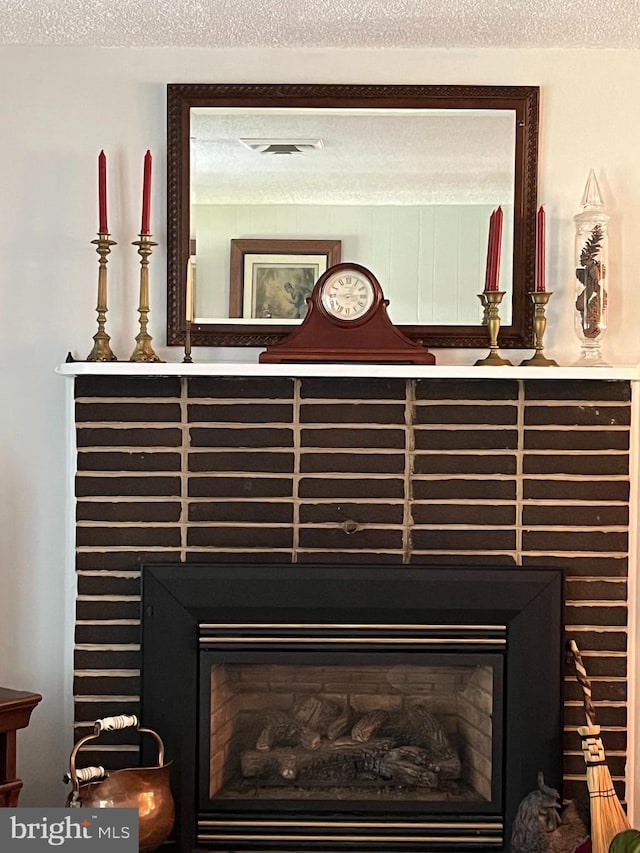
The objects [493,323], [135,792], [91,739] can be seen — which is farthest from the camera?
[493,323]

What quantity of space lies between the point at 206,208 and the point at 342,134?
41cm

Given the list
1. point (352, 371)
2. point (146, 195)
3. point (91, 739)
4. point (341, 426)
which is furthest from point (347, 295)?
point (91, 739)

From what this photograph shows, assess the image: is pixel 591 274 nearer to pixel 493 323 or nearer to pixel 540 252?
pixel 540 252

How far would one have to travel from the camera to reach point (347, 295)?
9.03 ft

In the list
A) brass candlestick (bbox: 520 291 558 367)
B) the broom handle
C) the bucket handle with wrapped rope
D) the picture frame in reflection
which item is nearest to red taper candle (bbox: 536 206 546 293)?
brass candlestick (bbox: 520 291 558 367)

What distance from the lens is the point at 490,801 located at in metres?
2.74

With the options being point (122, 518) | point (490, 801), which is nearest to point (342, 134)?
point (122, 518)

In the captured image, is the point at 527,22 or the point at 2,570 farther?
the point at 2,570

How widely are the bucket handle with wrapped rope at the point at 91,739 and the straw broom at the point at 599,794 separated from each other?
1052 mm

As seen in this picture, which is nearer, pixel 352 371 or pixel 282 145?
pixel 352 371

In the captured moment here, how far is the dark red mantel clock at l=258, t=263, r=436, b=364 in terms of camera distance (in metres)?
2.73

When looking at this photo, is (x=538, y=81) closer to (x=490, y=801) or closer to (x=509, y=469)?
(x=509, y=469)

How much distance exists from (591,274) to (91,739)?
175 cm

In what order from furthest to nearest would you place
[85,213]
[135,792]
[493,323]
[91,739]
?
1. [85,213]
2. [493,323]
3. [91,739]
4. [135,792]
